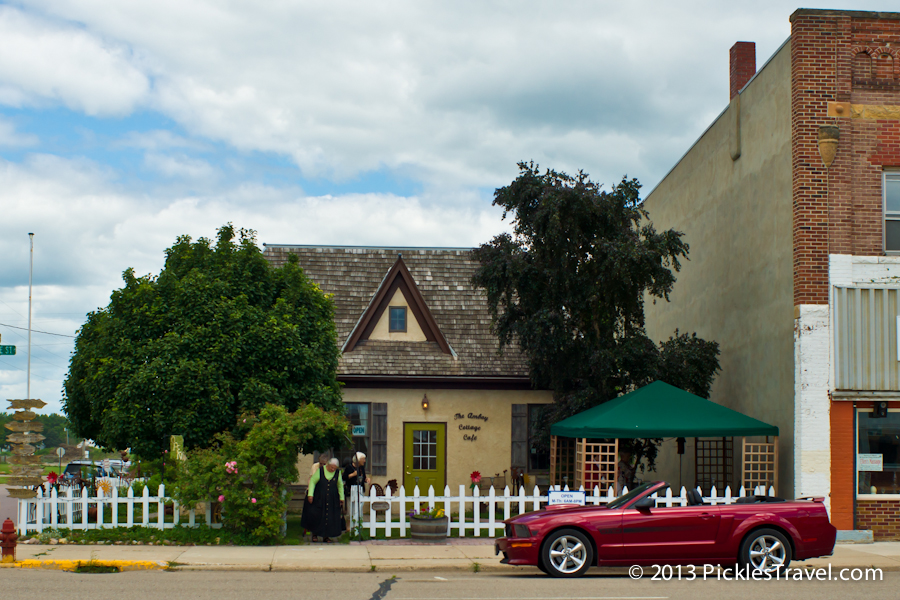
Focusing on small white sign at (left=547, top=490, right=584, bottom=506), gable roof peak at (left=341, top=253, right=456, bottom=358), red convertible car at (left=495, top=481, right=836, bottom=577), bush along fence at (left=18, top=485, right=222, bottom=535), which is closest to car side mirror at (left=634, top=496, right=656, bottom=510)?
red convertible car at (left=495, top=481, right=836, bottom=577)

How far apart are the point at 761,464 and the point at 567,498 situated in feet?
17.3

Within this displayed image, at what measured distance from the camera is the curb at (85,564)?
479 inches

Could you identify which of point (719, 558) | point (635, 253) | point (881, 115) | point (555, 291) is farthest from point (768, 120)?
point (719, 558)

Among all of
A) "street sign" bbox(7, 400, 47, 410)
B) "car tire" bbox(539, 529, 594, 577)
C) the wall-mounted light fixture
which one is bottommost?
"car tire" bbox(539, 529, 594, 577)

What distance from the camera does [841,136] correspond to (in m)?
16.0

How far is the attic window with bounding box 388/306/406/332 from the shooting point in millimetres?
22781

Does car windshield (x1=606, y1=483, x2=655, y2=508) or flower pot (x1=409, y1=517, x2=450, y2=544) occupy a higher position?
car windshield (x1=606, y1=483, x2=655, y2=508)

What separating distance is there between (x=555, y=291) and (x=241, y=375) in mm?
6843

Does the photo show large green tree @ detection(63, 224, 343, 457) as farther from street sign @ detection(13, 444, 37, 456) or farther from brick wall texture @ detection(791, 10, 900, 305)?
brick wall texture @ detection(791, 10, 900, 305)

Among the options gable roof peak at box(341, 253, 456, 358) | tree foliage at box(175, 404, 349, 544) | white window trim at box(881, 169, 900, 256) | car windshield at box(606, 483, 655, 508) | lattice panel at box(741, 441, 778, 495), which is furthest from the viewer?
gable roof peak at box(341, 253, 456, 358)

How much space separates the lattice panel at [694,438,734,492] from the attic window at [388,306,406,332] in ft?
26.8

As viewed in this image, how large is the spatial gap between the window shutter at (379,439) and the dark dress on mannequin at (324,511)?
7.05m

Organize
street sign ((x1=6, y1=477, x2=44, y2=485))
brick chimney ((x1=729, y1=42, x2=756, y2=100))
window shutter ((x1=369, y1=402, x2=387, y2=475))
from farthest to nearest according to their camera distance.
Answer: brick chimney ((x1=729, y1=42, x2=756, y2=100)), window shutter ((x1=369, y1=402, x2=387, y2=475)), street sign ((x1=6, y1=477, x2=44, y2=485))

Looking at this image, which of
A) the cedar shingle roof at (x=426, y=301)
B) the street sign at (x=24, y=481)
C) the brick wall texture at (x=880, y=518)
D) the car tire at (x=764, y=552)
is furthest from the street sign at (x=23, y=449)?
the brick wall texture at (x=880, y=518)
